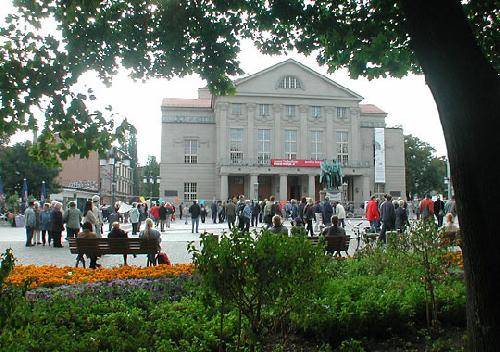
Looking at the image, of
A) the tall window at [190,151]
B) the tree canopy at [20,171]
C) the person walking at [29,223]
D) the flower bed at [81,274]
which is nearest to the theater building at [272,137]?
the tall window at [190,151]

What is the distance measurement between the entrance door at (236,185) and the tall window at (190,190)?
14.7ft

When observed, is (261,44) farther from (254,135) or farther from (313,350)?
(254,135)

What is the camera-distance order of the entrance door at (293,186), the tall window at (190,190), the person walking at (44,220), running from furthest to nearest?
1. the entrance door at (293,186)
2. the tall window at (190,190)
3. the person walking at (44,220)

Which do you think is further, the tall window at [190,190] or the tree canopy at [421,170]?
the tree canopy at [421,170]

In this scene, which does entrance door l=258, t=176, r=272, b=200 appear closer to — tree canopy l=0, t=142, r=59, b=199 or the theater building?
the theater building

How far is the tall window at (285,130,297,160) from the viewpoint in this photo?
65125mm

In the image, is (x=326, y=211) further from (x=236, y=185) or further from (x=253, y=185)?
(x=236, y=185)

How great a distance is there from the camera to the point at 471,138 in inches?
139

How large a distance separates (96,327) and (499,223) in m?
4.24

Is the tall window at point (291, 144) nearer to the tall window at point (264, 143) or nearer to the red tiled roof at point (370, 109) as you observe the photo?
the tall window at point (264, 143)

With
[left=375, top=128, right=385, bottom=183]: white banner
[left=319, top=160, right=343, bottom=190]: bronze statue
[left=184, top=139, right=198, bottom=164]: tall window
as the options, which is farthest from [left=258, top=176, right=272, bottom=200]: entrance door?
[left=319, top=160, right=343, bottom=190]: bronze statue

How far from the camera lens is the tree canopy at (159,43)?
727cm

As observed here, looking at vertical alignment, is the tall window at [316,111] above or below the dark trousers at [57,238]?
above

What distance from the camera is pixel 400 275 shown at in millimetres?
7594
